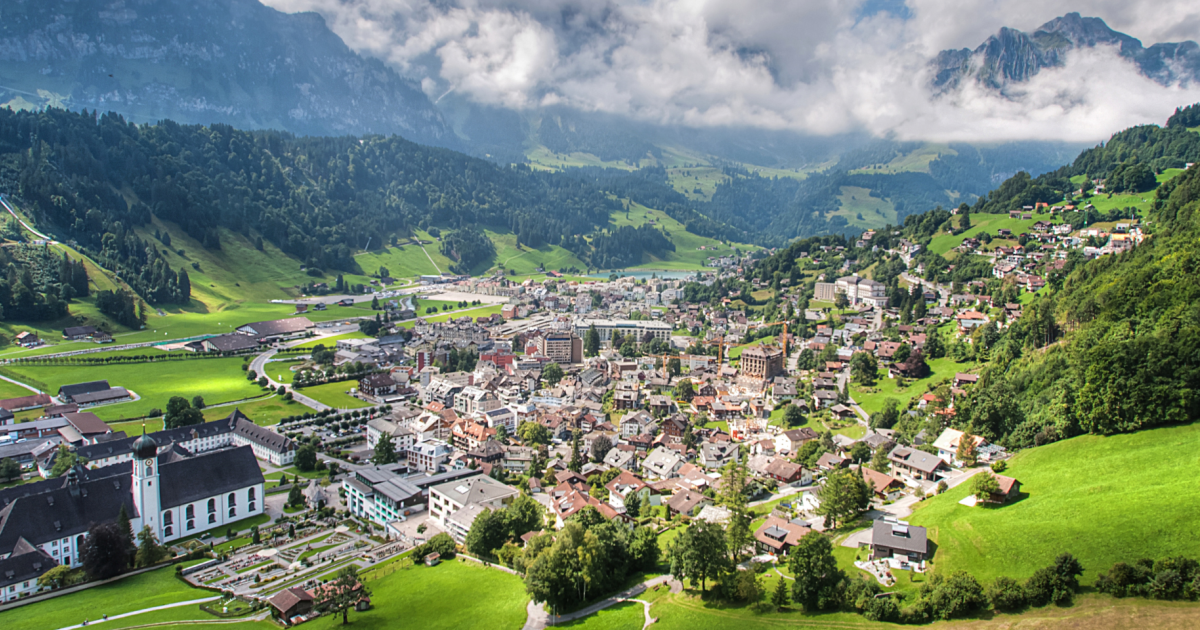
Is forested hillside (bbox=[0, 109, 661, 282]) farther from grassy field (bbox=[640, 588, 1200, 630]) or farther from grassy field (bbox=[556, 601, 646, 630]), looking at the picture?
grassy field (bbox=[640, 588, 1200, 630])

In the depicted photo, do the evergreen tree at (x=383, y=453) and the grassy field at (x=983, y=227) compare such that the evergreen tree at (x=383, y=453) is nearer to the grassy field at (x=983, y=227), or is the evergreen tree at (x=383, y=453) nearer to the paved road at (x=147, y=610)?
the paved road at (x=147, y=610)

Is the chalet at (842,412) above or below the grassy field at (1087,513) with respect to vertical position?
below

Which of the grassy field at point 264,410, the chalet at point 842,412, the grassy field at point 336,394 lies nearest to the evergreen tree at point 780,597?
the chalet at point 842,412

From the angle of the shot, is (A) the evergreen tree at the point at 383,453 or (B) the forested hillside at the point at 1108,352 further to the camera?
(A) the evergreen tree at the point at 383,453

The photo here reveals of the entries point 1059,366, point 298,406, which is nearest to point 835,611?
point 1059,366

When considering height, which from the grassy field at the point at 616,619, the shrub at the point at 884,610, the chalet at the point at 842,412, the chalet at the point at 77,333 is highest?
the chalet at the point at 77,333

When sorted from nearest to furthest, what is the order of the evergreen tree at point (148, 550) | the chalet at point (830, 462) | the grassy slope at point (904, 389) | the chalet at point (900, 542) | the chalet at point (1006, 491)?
the chalet at point (900, 542), the chalet at point (1006, 491), the evergreen tree at point (148, 550), the chalet at point (830, 462), the grassy slope at point (904, 389)

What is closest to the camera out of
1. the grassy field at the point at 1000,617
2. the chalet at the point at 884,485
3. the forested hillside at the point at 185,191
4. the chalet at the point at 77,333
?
the grassy field at the point at 1000,617
